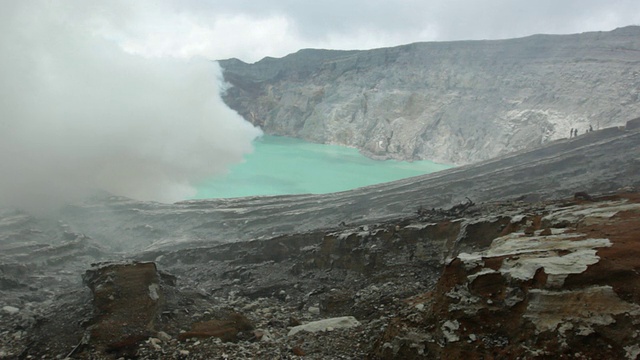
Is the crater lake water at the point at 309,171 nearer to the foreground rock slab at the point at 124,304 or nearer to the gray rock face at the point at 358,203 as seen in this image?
the gray rock face at the point at 358,203

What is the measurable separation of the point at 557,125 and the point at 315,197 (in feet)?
83.2

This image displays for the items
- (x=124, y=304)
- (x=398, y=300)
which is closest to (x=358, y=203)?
(x=398, y=300)

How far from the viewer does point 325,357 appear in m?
6.17

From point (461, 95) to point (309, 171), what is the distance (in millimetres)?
19152

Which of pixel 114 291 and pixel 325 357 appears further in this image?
pixel 114 291

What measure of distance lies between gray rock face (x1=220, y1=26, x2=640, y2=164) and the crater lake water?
3500mm

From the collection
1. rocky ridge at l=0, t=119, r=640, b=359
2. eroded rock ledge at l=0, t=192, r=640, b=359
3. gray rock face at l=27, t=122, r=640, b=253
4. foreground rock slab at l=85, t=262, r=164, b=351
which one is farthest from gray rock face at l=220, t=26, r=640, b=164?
foreground rock slab at l=85, t=262, r=164, b=351

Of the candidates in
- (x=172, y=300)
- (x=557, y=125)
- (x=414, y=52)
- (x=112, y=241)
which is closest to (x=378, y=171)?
(x=557, y=125)

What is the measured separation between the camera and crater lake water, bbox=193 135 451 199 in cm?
3084

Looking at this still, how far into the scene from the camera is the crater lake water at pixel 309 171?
30.8 metres

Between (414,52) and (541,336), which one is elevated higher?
(414,52)

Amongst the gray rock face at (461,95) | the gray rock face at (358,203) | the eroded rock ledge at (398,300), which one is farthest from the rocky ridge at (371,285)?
the gray rock face at (461,95)

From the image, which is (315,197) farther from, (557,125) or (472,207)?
(557,125)

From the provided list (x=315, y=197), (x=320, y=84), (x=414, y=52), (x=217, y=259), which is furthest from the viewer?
(x=320, y=84)
